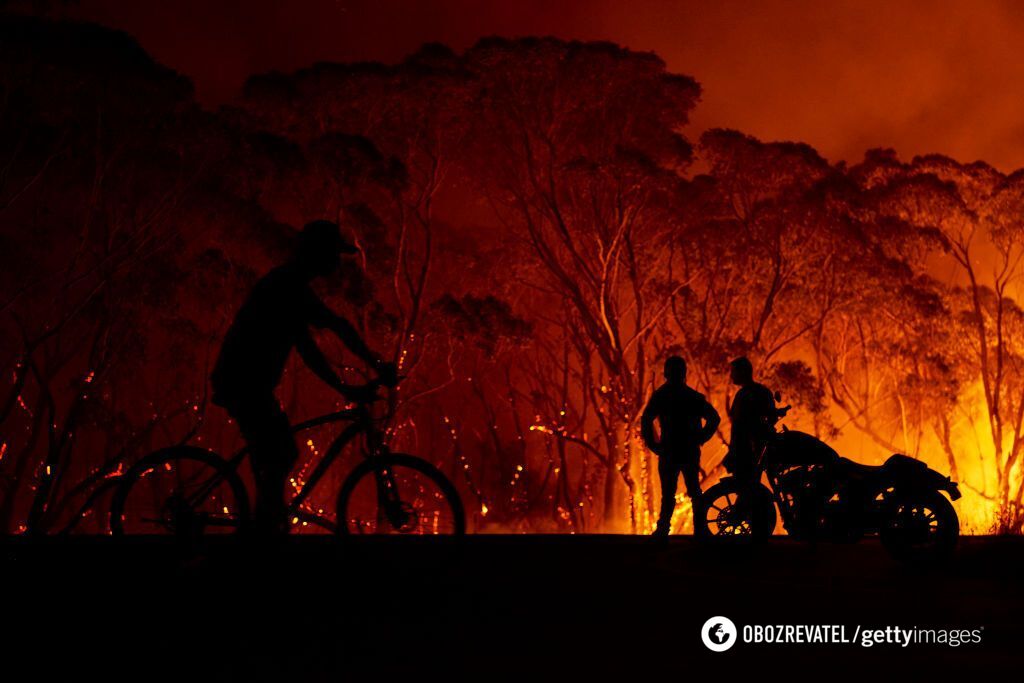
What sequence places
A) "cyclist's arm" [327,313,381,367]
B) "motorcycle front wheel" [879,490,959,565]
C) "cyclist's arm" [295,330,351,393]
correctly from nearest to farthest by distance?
1. "cyclist's arm" [327,313,381,367]
2. "cyclist's arm" [295,330,351,393]
3. "motorcycle front wheel" [879,490,959,565]

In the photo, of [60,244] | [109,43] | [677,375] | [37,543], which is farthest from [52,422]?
[677,375]

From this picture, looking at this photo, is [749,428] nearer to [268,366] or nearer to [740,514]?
[740,514]

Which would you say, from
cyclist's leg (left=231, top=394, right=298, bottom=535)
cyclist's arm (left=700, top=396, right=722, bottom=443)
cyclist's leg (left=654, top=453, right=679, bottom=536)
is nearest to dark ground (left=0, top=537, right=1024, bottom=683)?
cyclist's leg (left=231, top=394, right=298, bottom=535)

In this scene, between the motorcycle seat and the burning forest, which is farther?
the burning forest

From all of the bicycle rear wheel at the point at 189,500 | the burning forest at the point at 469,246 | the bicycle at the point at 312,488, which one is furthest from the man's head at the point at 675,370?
the burning forest at the point at 469,246

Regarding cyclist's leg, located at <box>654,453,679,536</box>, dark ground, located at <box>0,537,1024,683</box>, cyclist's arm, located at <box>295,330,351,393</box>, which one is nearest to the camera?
dark ground, located at <box>0,537,1024,683</box>

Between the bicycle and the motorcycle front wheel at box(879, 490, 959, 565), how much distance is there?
325 cm

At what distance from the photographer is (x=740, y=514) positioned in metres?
8.54

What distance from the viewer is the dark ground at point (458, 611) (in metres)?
4.29

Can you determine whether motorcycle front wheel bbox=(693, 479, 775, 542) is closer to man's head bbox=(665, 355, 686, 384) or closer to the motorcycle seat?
the motorcycle seat

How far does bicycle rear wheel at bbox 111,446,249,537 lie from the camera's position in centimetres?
623

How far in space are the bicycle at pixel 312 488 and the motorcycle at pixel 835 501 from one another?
2.89 metres

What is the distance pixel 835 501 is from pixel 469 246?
85.4 feet

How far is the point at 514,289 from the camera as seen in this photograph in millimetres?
33031
